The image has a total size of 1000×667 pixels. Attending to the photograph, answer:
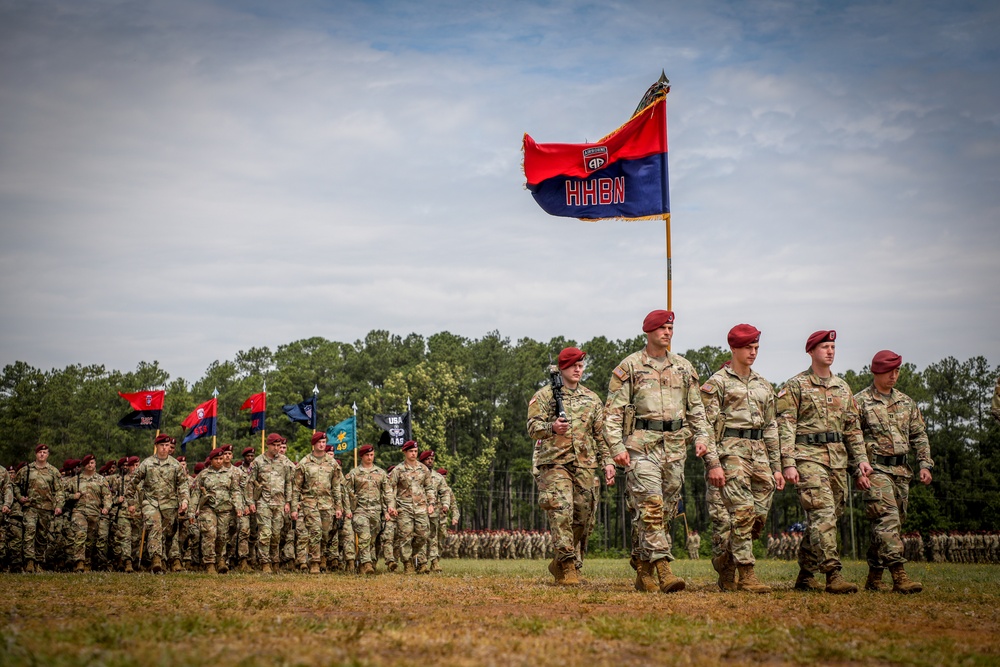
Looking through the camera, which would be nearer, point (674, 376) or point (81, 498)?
point (674, 376)

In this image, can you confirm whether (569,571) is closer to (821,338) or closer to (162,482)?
(821,338)

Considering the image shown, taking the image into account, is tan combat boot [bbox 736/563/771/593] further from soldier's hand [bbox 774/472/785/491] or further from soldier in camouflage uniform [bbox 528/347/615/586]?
soldier in camouflage uniform [bbox 528/347/615/586]

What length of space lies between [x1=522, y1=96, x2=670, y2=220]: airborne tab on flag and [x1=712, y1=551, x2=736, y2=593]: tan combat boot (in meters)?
5.83

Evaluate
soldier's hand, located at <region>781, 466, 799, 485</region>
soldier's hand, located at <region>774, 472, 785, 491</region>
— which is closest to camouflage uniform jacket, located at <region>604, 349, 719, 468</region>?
soldier's hand, located at <region>774, 472, 785, 491</region>

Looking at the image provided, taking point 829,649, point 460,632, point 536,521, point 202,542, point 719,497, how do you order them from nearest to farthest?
point 829,649, point 460,632, point 719,497, point 202,542, point 536,521

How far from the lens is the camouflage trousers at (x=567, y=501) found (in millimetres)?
11531

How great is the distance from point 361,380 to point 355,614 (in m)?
79.9

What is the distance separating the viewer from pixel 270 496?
18.4m

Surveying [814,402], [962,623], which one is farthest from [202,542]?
[962,623]

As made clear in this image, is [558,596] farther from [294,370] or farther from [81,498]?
[294,370]

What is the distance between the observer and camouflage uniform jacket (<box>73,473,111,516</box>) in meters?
19.8

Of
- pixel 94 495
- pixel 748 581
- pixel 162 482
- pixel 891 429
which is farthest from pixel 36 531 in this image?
pixel 891 429

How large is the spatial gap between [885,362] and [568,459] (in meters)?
4.19

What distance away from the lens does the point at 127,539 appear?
64.3 feet
